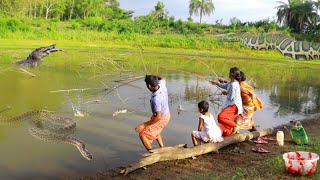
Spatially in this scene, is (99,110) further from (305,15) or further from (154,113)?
(305,15)

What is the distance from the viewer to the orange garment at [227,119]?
774cm

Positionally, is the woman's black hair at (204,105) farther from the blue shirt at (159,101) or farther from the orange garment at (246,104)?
the orange garment at (246,104)

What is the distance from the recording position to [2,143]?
300 inches

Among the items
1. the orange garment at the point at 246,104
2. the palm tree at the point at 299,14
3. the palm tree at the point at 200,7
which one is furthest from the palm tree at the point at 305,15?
the orange garment at the point at 246,104

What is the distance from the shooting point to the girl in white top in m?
7.10

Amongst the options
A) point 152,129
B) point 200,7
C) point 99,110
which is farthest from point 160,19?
point 152,129

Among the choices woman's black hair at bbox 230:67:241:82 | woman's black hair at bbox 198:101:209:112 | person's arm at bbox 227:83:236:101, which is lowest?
woman's black hair at bbox 198:101:209:112

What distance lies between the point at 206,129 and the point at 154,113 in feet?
3.76

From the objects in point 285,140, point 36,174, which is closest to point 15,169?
point 36,174

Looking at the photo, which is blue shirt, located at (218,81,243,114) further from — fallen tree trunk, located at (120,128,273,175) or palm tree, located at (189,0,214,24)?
palm tree, located at (189,0,214,24)

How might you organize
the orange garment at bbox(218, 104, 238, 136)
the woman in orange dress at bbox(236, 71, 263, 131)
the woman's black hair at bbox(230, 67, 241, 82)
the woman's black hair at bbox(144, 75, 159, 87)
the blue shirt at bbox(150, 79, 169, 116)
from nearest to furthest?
1. the woman's black hair at bbox(144, 75, 159, 87)
2. the blue shirt at bbox(150, 79, 169, 116)
3. the woman's black hair at bbox(230, 67, 241, 82)
4. the orange garment at bbox(218, 104, 238, 136)
5. the woman in orange dress at bbox(236, 71, 263, 131)

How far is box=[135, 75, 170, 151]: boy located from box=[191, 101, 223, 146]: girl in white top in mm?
686

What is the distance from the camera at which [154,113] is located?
6.61 m

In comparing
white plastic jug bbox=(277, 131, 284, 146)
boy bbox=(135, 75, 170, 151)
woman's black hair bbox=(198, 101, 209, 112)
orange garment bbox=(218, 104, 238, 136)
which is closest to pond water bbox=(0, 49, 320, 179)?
boy bbox=(135, 75, 170, 151)
